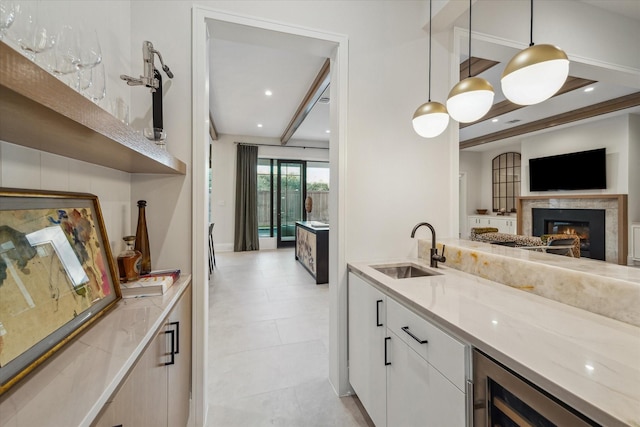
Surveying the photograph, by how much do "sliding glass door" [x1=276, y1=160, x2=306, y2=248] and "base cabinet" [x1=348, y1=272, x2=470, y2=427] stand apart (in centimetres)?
570

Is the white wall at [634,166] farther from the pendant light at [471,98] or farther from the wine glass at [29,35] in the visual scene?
the wine glass at [29,35]

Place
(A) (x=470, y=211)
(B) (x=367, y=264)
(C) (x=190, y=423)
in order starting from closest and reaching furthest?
(C) (x=190, y=423) → (B) (x=367, y=264) → (A) (x=470, y=211)

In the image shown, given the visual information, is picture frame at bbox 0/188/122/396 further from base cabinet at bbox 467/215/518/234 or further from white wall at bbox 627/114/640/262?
base cabinet at bbox 467/215/518/234

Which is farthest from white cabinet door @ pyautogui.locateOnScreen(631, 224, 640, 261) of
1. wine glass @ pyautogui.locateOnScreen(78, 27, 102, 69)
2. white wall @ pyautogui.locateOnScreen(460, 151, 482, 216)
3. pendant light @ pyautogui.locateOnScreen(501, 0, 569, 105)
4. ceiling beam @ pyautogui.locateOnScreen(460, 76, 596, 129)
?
wine glass @ pyautogui.locateOnScreen(78, 27, 102, 69)

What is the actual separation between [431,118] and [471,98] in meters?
0.25

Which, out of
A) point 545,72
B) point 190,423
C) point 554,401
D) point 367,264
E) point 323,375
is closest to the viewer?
point 554,401

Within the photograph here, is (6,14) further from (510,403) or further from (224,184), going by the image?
(224,184)

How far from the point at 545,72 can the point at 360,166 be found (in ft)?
3.49

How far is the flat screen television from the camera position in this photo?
5414 mm

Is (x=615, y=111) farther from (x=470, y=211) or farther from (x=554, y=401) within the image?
(x=554, y=401)

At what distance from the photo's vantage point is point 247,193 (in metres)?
6.87

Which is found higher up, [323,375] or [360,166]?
[360,166]

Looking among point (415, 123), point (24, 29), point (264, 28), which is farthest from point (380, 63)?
point (24, 29)

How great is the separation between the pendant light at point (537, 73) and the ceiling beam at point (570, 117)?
562cm
